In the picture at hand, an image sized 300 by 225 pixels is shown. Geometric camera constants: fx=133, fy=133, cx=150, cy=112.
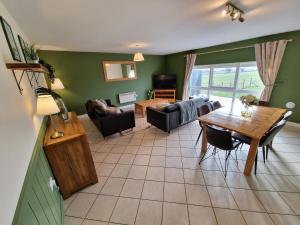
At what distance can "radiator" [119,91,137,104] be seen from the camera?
5.67m

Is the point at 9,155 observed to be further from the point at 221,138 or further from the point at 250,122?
the point at 250,122

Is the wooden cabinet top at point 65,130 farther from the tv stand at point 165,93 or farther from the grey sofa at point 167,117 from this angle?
the tv stand at point 165,93

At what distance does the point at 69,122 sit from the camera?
7.45ft

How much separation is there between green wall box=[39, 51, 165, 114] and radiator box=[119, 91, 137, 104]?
17 cm

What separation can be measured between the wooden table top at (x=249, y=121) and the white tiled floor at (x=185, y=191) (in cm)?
71

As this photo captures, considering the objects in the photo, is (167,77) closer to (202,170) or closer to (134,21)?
(134,21)

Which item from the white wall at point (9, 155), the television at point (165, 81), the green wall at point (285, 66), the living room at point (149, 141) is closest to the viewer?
the white wall at point (9, 155)

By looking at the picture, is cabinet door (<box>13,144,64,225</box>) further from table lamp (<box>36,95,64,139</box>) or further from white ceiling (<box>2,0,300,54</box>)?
white ceiling (<box>2,0,300,54</box>)

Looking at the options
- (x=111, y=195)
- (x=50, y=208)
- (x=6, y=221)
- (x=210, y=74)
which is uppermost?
(x=210, y=74)

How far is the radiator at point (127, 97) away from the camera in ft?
18.6

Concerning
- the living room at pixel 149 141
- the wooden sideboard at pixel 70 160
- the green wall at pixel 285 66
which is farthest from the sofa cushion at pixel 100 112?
the green wall at pixel 285 66

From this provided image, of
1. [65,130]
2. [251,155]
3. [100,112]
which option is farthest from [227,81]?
[65,130]

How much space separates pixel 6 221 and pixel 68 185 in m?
1.35

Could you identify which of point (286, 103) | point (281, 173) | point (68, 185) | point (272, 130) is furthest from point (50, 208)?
point (286, 103)
